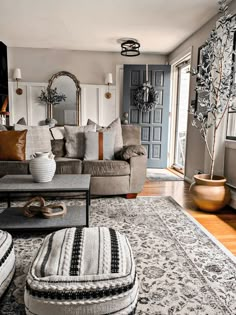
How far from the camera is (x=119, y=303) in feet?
3.54

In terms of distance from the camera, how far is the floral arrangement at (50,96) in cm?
522

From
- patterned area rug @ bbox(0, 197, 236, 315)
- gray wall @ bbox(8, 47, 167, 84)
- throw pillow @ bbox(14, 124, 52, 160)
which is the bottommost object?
patterned area rug @ bbox(0, 197, 236, 315)

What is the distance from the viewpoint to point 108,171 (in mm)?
3117

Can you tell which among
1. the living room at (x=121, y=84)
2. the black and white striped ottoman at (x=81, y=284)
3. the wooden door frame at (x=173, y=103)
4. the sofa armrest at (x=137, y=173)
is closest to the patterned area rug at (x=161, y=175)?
the living room at (x=121, y=84)

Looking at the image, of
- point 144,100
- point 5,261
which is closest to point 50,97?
point 144,100

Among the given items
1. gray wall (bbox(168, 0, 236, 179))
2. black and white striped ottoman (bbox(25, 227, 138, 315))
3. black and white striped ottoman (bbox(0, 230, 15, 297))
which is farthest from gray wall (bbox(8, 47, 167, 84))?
black and white striped ottoman (bbox(25, 227, 138, 315))

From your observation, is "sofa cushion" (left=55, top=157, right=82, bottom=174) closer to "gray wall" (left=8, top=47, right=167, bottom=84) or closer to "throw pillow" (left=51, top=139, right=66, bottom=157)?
"throw pillow" (left=51, top=139, right=66, bottom=157)

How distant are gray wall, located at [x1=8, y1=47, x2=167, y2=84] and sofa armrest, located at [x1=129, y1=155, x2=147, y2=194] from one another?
280 centimetres

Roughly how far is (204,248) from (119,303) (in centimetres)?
111

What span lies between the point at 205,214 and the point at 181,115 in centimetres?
297

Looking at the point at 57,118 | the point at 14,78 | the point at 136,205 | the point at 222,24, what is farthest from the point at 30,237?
the point at 14,78

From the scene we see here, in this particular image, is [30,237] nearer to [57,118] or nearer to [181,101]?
[57,118]

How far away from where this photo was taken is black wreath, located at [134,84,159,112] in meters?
5.21

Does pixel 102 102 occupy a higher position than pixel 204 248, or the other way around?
pixel 102 102
